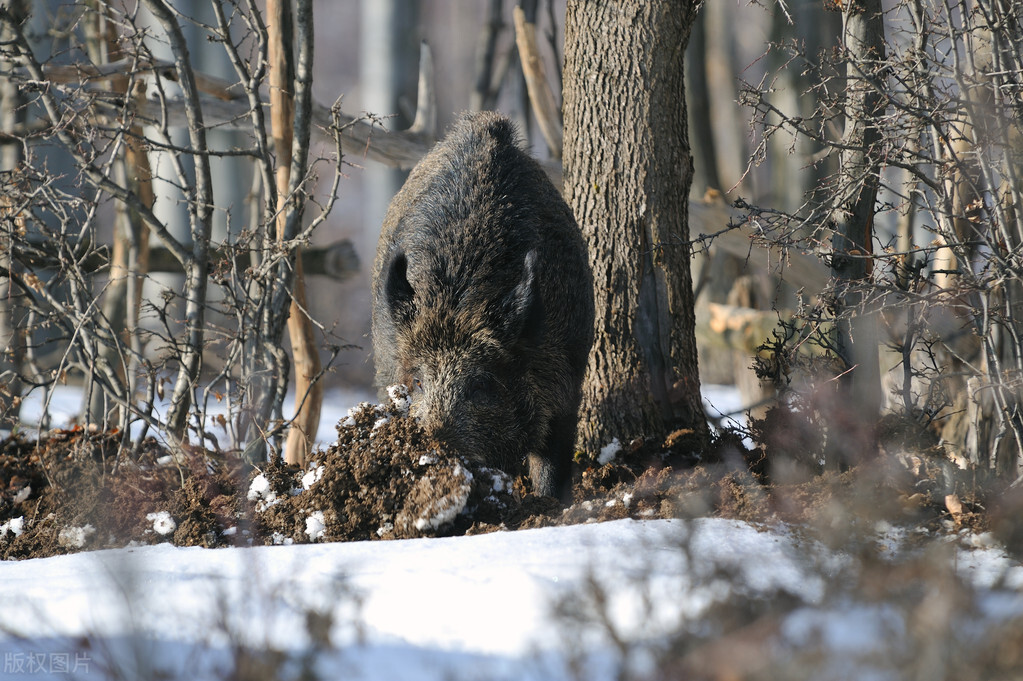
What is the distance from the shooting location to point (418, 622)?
274 cm

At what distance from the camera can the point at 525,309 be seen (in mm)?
4988

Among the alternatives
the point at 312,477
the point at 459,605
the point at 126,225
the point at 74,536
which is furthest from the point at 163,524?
the point at 126,225

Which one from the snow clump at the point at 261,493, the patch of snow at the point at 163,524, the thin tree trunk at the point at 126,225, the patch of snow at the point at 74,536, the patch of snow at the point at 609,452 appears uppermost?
the thin tree trunk at the point at 126,225

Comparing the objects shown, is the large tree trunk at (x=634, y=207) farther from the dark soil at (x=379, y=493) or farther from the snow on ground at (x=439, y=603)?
the snow on ground at (x=439, y=603)

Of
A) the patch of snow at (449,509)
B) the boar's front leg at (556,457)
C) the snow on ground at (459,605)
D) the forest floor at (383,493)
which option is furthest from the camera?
the boar's front leg at (556,457)

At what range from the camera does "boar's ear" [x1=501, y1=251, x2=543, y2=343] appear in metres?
4.90

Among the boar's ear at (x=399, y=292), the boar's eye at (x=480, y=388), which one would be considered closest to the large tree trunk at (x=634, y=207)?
the boar's eye at (x=480, y=388)

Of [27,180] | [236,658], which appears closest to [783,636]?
[236,658]

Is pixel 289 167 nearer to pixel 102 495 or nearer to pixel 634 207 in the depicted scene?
pixel 634 207

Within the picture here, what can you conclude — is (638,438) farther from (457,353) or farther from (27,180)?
(27,180)

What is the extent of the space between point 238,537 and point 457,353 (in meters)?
1.61

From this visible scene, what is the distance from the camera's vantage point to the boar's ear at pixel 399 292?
200 inches

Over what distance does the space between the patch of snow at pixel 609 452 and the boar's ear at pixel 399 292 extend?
1.50 m

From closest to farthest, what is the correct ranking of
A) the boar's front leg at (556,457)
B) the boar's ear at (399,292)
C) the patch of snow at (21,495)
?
the patch of snow at (21,495), the boar's ear at (399,292), the boar's front leg at (556,457)
